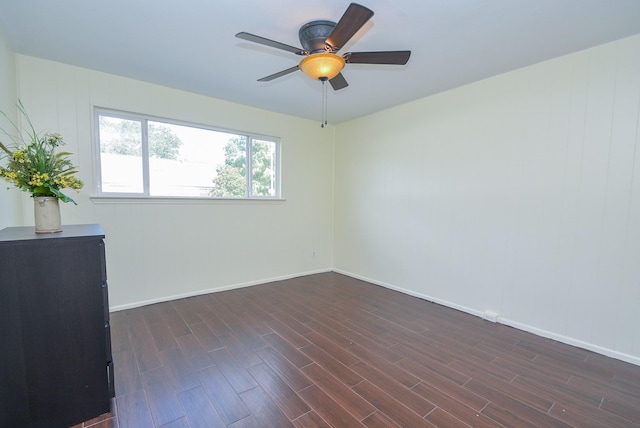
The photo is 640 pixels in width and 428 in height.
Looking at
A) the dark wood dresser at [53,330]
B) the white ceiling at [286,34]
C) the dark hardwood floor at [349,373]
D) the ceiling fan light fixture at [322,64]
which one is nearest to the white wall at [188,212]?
the white ceiling at [286,34]

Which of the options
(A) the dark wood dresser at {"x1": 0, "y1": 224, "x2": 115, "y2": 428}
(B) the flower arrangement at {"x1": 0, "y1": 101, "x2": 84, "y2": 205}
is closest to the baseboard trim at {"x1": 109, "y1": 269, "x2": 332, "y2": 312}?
(A) the dark wood dresser at {"x1": 0, "y1": 224, "x2": 115, "y2": 428}

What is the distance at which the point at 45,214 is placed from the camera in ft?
5.29

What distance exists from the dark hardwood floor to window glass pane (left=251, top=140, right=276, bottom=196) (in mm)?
1788

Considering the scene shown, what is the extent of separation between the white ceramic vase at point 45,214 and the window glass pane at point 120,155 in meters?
1.52

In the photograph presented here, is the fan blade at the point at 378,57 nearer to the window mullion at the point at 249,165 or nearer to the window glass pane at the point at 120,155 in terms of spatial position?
the window mullion at the point at 249,165

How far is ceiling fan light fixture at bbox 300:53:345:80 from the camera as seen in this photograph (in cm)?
181

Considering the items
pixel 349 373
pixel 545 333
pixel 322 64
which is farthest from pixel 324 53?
pixel 545 333

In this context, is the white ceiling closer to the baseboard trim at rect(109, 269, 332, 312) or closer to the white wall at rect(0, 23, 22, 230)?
the white wall at rect(0, 23, 22, 230)

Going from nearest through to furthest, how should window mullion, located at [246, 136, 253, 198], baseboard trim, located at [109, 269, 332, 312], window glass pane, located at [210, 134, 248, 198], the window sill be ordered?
the window sill
baseboard trim, located at [109, 269, 332, 312]
window glass pane, located at [210, 134, 248, 198]
window mullion, located at [246, 136, 253, 198]

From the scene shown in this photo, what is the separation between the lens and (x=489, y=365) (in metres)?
2.12

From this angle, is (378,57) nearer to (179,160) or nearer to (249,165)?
(249,165)

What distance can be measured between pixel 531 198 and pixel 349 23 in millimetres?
2386

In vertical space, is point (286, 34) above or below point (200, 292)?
above

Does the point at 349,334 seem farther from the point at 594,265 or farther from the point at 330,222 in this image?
the point at 330,222
